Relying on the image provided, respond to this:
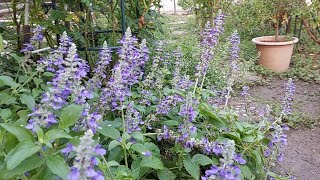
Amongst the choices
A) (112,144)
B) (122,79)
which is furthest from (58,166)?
(122,79)

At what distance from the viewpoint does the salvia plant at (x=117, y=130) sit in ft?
3.29

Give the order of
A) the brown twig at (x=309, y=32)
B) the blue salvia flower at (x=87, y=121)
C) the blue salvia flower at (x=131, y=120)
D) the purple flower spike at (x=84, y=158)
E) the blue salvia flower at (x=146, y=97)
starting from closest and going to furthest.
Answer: the purple flower spike at (x=84, y=158)
the blue salvia flower at (x=87, y=121)
the blue salvia flower at (x=131, y=120)
the blue salvia flower at (x=146, y=97)
the brown twig at (x=309, y=32)

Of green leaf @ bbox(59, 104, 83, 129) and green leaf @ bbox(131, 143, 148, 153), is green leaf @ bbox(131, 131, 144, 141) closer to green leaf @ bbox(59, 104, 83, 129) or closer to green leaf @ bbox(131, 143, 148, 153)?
green leaf @ bbox(131, 143, 148, 153)

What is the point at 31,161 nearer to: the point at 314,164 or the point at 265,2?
the point at 314,164

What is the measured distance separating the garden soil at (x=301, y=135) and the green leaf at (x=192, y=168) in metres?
0.66

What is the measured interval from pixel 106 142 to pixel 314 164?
1.57 meters

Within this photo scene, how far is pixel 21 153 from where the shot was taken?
93cm

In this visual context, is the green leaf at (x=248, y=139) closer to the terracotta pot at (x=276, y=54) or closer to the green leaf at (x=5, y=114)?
the green leaf at (x=5, y=114)

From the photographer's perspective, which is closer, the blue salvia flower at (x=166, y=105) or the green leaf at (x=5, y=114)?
the green leaf at (x=5, y=114)

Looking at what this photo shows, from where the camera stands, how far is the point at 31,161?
101 cm

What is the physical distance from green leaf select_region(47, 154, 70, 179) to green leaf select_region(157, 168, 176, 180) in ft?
2.10

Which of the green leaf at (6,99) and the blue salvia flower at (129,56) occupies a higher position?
the blue salvia flower at (129,56)

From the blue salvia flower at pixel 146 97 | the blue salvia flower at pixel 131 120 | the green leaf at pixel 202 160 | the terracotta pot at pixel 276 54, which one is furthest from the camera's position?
the terracotta pot at pixel 276 54

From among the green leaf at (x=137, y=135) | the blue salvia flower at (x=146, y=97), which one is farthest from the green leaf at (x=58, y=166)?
the blue salvia flower at (x=146, y=97)
